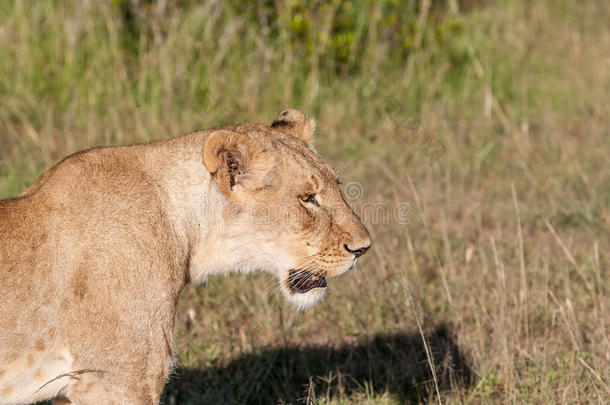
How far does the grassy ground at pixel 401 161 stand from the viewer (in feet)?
14.7

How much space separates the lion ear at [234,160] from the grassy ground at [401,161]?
43.1 inches

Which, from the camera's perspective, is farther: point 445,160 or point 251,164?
point 445,160

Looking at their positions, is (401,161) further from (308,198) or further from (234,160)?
(234,160)

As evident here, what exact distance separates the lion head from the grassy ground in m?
0.71

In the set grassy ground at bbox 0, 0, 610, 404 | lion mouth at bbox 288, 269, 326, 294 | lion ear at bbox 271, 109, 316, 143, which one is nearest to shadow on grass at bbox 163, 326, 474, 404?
grassy ground at bbox 0, 0, 610, 404

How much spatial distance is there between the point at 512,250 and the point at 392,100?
9.91 feet

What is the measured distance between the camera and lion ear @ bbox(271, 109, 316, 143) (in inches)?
155

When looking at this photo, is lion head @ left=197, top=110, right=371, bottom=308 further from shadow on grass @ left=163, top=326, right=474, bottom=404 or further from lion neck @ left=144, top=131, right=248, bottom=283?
A: shadow on grass @ left=163, top=326, right=474, bottom=404

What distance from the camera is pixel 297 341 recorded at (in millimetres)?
4785

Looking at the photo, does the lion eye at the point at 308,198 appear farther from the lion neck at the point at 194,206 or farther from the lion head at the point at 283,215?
the lion neck at the point at 194,206

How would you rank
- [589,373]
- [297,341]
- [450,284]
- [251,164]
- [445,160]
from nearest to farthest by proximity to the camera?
[251,164]
[589,373]
[297,341]
[450,284]
[445,160]

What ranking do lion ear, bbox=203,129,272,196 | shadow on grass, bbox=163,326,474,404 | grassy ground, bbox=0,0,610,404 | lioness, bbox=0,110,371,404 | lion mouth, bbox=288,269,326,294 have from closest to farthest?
lioness, bbox=0,110,371,404 < lion ear, bbox=203,129,272,196 < lion mouth, bbox=288,269,326,294 < shadow on grass, bbox=163,326,474,404 < grassy ground, bbox=0,0,610,404

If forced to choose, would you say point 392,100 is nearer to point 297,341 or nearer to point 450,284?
point 450,284

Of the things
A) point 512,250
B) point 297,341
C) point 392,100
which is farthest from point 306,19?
point 297,341
